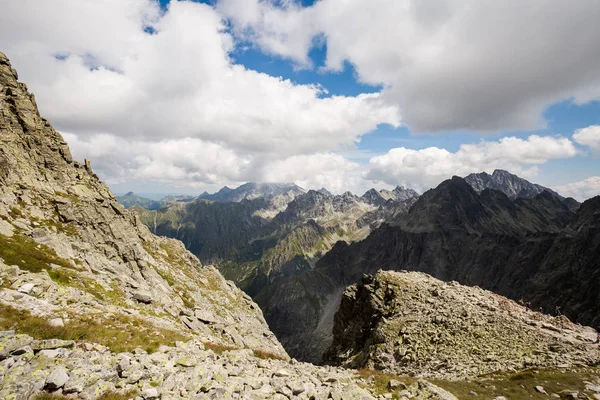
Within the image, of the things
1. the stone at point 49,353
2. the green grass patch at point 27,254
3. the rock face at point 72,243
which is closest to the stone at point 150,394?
the stone at point 49,353

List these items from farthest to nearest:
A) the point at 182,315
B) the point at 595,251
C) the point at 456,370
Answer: the point at 595,251
the point at 182,315
the point at 456,370

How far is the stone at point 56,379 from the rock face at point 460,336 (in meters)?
34.3

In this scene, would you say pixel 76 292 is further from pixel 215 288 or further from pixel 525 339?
pixel 215 288

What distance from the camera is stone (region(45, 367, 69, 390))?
39.2 feet

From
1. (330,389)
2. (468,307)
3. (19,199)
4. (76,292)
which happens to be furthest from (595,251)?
(19,199)

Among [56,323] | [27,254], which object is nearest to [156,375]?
[56,323]

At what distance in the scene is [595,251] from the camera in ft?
530

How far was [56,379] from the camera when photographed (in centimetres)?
1210

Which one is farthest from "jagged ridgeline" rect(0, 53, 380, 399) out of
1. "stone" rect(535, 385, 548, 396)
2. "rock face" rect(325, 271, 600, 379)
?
"stone" rect(535, 385, 548, 396)

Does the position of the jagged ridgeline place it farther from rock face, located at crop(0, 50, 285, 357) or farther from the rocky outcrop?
rock face, located at crop(0, 50, 285, 357)

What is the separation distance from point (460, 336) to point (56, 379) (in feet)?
139

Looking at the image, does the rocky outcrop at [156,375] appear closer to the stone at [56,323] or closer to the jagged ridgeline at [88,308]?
the jagged ridgeline at [88,308]

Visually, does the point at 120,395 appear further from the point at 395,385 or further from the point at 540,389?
the point at 540,389

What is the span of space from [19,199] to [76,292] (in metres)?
33.7
